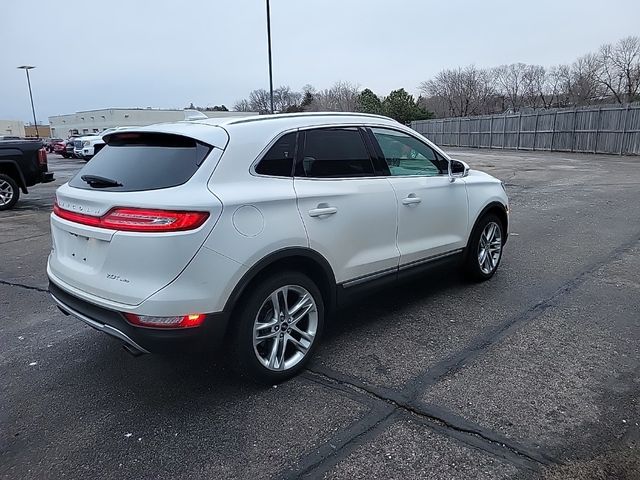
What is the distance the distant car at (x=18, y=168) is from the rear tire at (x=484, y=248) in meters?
10.5

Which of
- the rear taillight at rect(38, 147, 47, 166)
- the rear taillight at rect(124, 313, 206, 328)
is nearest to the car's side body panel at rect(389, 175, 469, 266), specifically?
the rear taillight at rect(124, 313, 206, 328)

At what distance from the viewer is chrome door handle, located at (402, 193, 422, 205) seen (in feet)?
13.9

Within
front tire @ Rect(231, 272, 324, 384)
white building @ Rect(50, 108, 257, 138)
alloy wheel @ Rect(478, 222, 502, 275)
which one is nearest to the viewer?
front tire @ Rect(231, 272, 324, 384)

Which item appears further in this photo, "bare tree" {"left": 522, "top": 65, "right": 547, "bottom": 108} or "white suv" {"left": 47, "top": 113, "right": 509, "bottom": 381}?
"bare tree" {"left": 522, "top": 65, "right": 547, "bottom": 108}

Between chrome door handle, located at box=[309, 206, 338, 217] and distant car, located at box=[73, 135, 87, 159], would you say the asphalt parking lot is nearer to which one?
chrome door handle, located at box=[309, 206, 338, 217]

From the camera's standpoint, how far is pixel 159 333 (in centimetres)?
285

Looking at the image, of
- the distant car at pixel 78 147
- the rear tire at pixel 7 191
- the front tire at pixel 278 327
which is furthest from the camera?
the distant car at pixel 78 147

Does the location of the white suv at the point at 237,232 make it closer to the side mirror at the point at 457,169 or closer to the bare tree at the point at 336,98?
the side mirror at the point at 457,169

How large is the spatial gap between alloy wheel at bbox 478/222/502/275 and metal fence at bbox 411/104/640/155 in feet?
87.1

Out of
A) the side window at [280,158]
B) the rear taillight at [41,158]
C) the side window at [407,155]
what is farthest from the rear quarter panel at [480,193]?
the rear taillight at [41,158]

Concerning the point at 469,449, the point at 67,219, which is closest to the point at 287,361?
the point at 469,449

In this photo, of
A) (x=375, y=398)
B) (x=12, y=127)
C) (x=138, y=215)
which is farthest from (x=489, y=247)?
(x=12, y=127)

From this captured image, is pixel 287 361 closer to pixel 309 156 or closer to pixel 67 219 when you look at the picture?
pixel 309 156

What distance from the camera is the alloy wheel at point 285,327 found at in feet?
10.8
